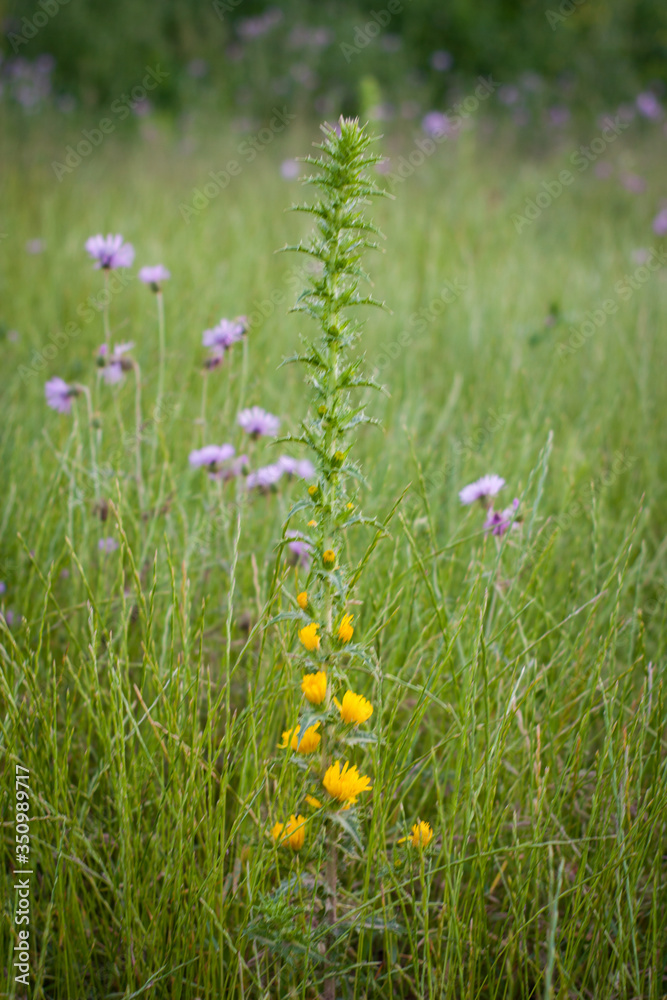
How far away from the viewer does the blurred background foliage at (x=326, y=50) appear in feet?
25.4

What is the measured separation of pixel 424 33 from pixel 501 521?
34.8 feet

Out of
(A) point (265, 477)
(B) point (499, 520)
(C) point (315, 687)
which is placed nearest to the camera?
(C) point (315, 687)

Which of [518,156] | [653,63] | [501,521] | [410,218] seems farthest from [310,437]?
[653,63]

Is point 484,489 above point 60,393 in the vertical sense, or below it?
below

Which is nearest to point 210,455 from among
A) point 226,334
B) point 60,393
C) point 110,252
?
point 226,334

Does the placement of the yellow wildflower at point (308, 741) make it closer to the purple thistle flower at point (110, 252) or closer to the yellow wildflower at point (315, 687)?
the yellow wildflower at point (315, 687)

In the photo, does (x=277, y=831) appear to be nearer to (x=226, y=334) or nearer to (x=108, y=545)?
(x=108, y=545)

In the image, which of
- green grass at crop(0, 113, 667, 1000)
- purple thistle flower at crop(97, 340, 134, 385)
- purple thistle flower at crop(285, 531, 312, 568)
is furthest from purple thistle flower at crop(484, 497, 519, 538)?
purple thistle flower at crop(97, 340, 134, 385)

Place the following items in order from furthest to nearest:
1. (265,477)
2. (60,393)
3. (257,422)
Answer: (60,393) < (257,422) < (265,477)

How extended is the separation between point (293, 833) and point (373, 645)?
0.42m

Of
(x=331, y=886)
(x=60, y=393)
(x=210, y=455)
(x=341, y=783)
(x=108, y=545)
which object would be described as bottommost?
(x=331, y=886)

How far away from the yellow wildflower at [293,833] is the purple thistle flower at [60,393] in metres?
1.19

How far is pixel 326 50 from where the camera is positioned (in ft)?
28.1

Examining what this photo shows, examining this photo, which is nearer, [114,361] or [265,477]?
[265,477]
